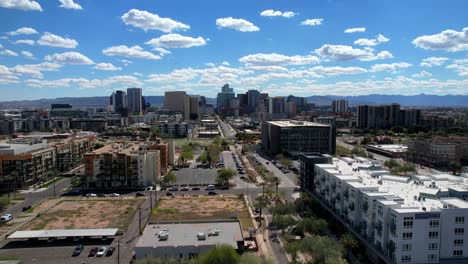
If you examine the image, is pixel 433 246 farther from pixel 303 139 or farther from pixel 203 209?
pixel 303 139

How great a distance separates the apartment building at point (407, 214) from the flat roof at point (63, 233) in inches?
639

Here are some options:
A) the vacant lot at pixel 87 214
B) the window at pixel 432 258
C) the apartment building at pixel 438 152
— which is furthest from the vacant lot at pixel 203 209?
the apartment building at pixel 438 152

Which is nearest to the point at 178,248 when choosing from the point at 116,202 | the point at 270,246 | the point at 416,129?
the point at 270,246

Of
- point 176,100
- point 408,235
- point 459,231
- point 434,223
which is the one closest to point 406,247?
point 408,235

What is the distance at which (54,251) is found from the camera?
2536 cm

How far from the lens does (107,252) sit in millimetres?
24812

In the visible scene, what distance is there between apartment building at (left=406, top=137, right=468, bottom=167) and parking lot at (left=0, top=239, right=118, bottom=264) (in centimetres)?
4898

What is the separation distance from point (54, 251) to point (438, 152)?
174ft

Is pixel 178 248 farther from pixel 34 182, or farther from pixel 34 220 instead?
pixel 34 182

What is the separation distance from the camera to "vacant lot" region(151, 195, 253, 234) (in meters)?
31.2

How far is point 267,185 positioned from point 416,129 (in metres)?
75.7

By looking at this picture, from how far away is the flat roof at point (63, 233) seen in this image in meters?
27.0

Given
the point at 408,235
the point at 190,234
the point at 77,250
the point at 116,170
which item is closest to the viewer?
the point at 408,235

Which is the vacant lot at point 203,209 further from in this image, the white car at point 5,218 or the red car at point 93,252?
the white car at point 5,218
